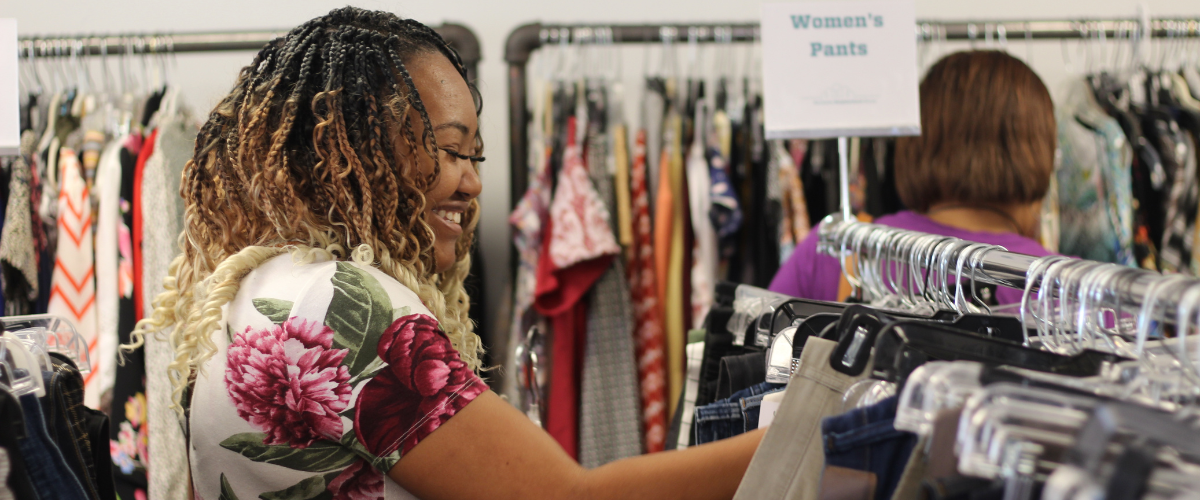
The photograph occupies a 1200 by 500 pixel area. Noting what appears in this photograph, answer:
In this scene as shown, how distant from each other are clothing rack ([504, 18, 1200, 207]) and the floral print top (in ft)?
3.78

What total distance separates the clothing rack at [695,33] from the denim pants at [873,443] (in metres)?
1.43

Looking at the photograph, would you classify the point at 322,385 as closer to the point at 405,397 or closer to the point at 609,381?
the point at 405,397

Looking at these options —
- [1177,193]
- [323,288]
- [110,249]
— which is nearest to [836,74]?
[323,288]

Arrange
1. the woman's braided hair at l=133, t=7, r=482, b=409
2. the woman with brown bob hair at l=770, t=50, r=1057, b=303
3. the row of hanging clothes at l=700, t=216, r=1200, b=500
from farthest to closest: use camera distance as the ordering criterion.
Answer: the woman with brown bob hair at l=770, t=50, r=1057, b=303 → the woman's braided hair at l=133, t=7, r=482, b=409 → the row of hanging clothes at l=700, t=216, r=1200, b=500

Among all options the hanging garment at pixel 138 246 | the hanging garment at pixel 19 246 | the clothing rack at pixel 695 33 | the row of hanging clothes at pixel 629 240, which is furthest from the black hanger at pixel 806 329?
the hanging garment at pixel 19 246

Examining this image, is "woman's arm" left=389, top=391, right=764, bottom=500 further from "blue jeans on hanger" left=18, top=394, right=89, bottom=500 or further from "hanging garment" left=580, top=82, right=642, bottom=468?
"hanging garment" left=580, top=82, right=642, bottom=468

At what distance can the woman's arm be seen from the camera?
30.7 inches

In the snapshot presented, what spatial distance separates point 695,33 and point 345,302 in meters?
1.34

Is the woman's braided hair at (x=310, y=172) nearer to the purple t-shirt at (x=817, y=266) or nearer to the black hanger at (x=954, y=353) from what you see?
the black hanger at (x=954, y=353)

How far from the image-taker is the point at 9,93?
1193mm

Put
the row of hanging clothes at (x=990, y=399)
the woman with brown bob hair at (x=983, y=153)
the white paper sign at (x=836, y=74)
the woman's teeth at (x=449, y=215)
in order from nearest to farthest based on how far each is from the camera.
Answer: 1. the row of hanging clothes at (x=990, y=399)
2. the woman's teeth at (x=449, y=215)
3. the white paper sign at (x=836, y=74)
4. the woman with brown bob hair at (x=983, y=153)

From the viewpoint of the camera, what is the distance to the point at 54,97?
1883 millimetres

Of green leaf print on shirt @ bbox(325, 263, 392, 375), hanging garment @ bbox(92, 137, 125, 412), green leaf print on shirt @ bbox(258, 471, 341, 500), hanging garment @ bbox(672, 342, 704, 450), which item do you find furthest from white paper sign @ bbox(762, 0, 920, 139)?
hanging garment @ bbox(92, 137, 125, 412)

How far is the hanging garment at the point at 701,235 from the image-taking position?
1.84 m
